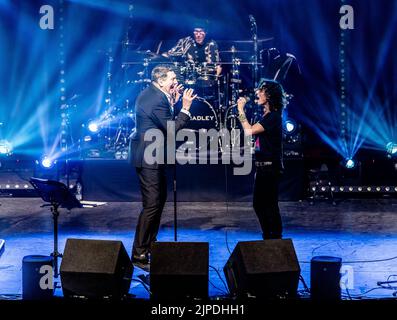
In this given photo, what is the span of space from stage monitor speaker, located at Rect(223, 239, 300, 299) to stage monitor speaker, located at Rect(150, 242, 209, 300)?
0.30 meters

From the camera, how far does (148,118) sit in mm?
6883

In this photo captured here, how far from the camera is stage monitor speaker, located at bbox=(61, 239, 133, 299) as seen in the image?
16.9 feet

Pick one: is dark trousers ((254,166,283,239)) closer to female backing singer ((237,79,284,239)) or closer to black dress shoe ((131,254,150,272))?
female backing singer ((237,79,284,239))

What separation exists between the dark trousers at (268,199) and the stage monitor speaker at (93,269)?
5.93 feet

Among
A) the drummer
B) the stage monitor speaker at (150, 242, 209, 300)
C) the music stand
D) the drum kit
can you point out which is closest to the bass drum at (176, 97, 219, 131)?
the drum kit

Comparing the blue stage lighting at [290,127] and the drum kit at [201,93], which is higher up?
the drum kit at [201,93]

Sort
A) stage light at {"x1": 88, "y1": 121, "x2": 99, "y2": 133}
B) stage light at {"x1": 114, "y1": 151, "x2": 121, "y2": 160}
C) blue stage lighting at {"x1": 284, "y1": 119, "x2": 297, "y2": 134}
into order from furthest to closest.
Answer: stage light at {"x1": 88, "y1": 121, "x2": 99, "y2": 133}, blue stage lighting at {"x1": 284, "y1": 119, "x2": 297, "y2": 134}, stage light at {"x1": 114, "y1": 151, "x2": 121, "y2": 160}

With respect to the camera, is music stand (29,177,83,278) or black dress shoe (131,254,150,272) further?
black dress shoe (131,254,150,272)

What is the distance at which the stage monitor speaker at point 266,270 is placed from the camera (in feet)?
16.6

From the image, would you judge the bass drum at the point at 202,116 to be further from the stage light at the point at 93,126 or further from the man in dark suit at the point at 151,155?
the man in dark suit at the point at 151,155

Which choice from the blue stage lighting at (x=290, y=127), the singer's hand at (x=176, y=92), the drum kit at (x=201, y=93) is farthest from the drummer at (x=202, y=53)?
the singer's hand at (x=176, y=92)

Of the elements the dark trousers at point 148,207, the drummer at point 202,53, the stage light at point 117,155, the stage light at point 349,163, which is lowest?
the dark trousers at point 148,207

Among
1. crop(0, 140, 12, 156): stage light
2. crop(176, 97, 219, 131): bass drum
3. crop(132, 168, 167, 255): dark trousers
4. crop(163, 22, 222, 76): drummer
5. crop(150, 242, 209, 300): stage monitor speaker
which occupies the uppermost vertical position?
crop(163, 22, 222, 76): drummer

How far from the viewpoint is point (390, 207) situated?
35.6ft
